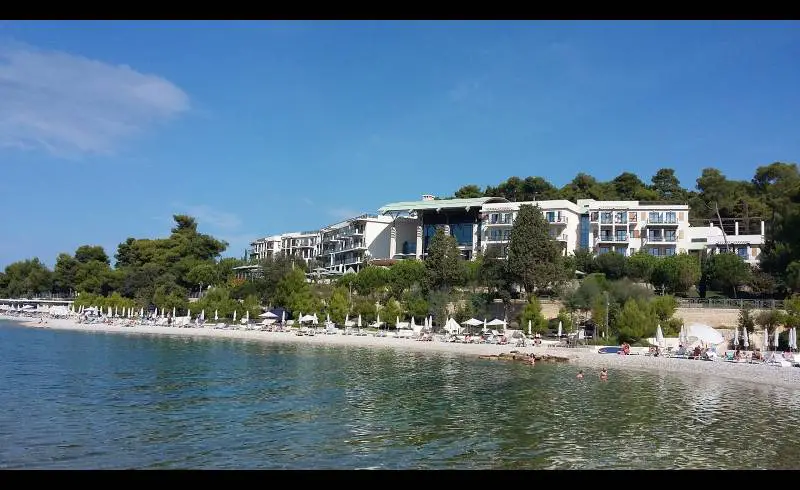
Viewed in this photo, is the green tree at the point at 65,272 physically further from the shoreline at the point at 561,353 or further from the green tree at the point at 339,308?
the green tree at the point at 339,308

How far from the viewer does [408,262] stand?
6681 cm

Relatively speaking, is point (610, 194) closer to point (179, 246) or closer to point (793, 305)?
point (793, 305)

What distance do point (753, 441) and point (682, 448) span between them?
2.29m

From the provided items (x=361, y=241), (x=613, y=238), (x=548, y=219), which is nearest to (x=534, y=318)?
(x=548, y=219)

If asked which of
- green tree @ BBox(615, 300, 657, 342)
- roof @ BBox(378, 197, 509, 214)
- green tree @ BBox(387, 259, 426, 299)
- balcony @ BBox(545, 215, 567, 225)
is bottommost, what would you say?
green tree @ BBox(615, 300, 657, 342)

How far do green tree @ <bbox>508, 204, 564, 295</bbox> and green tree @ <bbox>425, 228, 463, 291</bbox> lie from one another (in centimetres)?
562

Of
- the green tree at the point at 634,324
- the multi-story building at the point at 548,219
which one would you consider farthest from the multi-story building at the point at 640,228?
the green tree at the point at 634,324

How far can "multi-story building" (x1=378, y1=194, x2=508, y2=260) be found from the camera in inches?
3211

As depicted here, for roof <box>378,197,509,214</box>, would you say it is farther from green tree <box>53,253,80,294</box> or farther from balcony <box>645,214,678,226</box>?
green tree <box>53,253,80,294</box>

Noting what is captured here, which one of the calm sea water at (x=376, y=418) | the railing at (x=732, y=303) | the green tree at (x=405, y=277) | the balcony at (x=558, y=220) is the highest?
the balcony at (x=558, y=220)

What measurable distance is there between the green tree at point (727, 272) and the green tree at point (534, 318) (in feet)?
64.9

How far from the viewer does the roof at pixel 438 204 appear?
267ft

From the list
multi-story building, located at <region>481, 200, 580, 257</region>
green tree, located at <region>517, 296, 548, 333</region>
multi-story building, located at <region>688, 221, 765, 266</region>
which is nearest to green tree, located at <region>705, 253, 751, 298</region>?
multi-story building, located at <region>688, 221, 765, 266</region>

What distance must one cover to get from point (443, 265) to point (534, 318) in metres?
11.1
